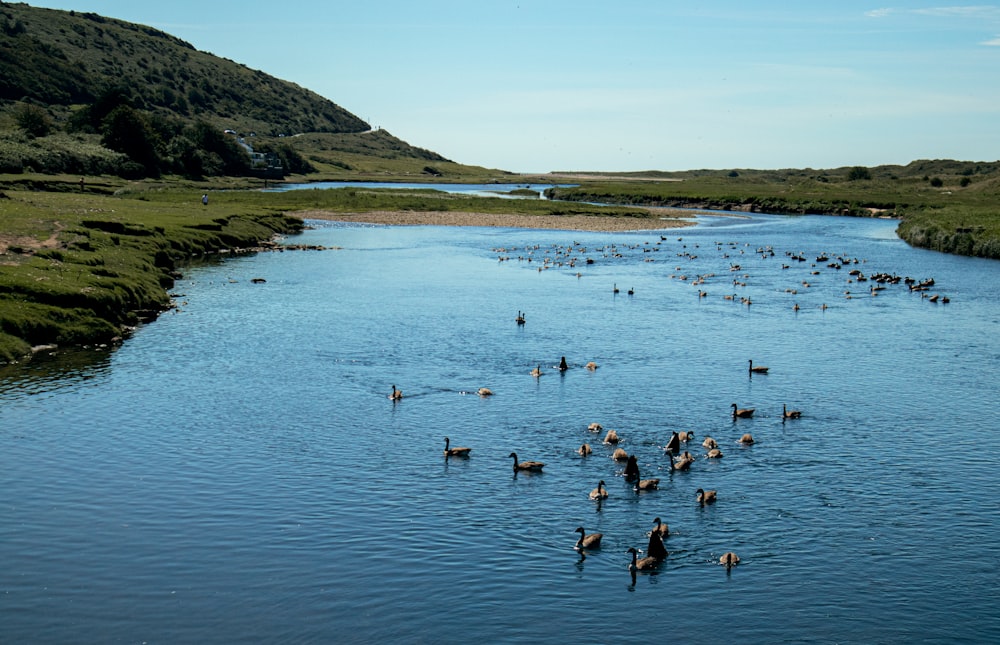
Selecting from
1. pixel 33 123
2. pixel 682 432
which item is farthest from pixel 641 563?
pixel 33 123

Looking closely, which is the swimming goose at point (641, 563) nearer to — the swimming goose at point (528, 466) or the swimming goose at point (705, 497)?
the swimming goose at point (705, 497)

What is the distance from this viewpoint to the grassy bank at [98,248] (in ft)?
156

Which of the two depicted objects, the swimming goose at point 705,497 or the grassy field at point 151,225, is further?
the grassy field at point 151,225

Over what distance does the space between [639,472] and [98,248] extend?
46.2 meters

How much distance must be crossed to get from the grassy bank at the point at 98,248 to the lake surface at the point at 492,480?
2.37m

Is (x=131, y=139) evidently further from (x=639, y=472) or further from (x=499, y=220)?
(x=639, y=472)

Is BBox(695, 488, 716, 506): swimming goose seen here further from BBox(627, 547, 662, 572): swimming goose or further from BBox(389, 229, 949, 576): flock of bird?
BBox(627, 547, 662, 572): swimming goose

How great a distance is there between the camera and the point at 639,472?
30.7 metres

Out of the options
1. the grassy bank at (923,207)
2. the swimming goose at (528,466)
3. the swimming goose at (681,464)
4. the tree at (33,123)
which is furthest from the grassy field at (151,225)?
the swimming goose at (681,464)

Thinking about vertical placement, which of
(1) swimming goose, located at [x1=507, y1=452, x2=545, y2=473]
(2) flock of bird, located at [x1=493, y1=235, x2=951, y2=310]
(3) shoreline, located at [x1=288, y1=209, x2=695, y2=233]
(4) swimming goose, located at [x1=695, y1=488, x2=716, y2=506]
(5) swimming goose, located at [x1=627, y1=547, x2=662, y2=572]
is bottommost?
(5) swimming goose, located at [x1=627, y1=547, x2=662, y2=572]

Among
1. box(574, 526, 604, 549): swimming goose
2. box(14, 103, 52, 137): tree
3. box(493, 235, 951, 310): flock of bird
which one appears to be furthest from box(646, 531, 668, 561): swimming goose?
box(14, 103, 52, 137): tree

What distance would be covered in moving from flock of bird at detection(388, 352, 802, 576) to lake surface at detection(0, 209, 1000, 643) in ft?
1.13

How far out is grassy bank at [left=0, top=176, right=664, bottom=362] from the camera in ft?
156

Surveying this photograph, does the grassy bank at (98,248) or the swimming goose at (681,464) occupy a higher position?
the grassy bank at (98,248)
